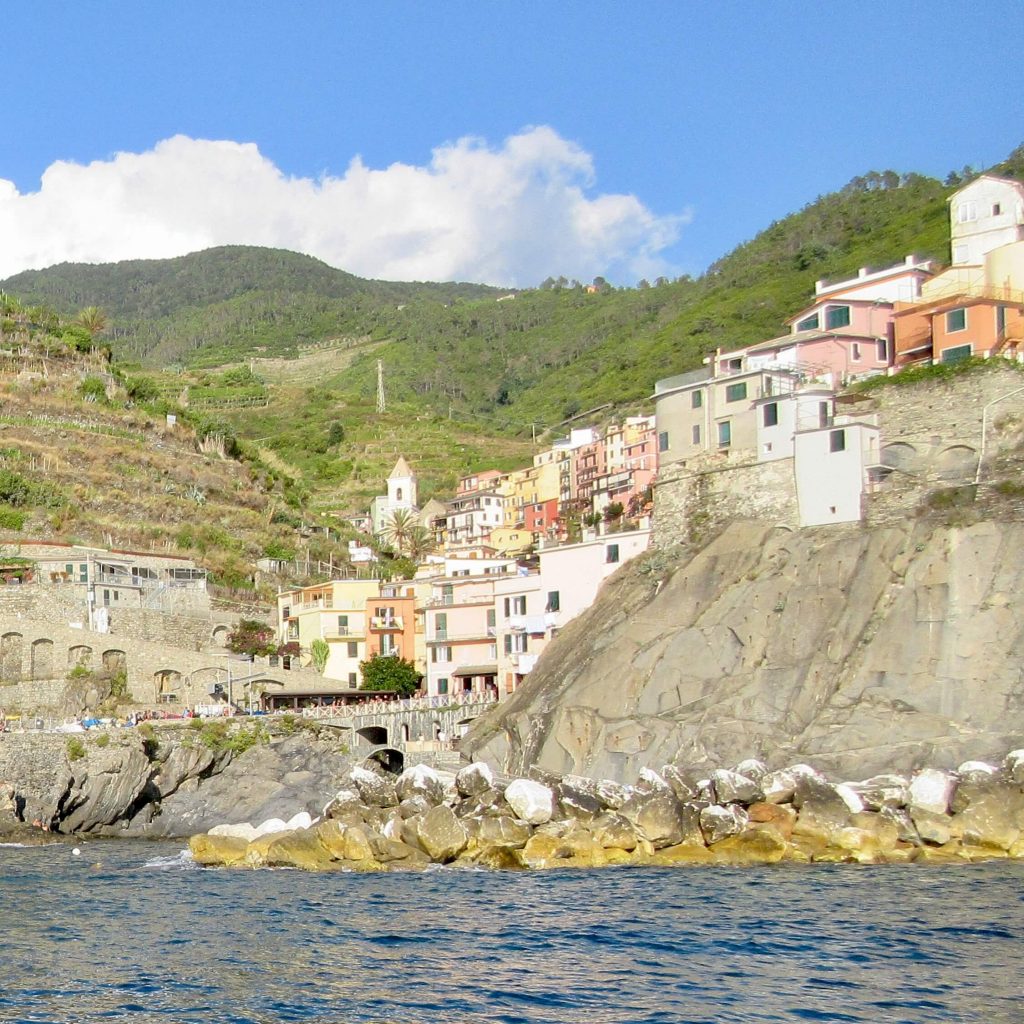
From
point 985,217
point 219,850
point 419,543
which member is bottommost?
point 219,850

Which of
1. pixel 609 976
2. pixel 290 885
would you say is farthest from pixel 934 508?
pixel 609 976

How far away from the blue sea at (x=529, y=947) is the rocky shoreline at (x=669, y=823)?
1424 mm

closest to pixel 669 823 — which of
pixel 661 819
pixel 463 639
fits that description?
pixel 661 819

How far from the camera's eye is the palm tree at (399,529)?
4053 inches

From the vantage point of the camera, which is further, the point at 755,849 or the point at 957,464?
the point at 957,464

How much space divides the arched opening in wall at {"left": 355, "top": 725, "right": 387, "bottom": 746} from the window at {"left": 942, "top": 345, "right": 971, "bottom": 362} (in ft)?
89.2

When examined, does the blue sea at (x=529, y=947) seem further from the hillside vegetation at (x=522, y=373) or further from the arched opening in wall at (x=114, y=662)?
the hillside vegetation at (x=522, y=373)

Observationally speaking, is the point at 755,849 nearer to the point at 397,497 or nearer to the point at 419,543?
the point at 419,543

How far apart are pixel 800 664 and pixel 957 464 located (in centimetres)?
1016

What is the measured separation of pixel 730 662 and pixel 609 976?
25.7 metres

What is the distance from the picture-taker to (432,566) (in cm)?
8062

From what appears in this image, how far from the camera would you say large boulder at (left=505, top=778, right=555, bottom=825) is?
4012 centimetres

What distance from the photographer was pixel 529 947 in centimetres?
2753

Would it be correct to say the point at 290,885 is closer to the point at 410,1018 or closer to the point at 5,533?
the point at 410,1018
